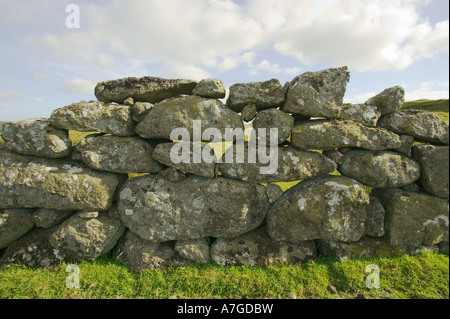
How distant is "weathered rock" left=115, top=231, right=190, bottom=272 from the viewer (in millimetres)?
5713

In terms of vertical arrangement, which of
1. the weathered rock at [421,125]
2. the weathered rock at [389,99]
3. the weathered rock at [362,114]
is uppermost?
the weathered rock at [389,99]

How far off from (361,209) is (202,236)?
14.4 ft

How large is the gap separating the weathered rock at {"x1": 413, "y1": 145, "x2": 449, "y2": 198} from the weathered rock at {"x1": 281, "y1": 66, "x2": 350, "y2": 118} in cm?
275

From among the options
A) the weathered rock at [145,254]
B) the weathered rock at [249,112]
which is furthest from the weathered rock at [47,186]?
the weathered rock at [249,112]

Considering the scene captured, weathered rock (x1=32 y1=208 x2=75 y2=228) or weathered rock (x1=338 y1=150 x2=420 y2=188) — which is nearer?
weathered rock (x1=338 y1=150 x2=420 y2=188)

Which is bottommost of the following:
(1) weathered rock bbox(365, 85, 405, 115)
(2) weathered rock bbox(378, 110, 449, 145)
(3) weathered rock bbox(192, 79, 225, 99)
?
(2) weathered rock bbox(378, 110, 449, 145)

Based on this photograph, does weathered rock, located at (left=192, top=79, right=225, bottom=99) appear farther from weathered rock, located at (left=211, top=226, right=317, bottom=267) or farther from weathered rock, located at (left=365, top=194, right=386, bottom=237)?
weathered rock, located at (left=365, top=194, right=386, bottom=237)

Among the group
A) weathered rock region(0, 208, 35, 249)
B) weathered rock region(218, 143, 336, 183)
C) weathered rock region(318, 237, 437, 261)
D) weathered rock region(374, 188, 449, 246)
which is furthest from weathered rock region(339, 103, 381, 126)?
weathered rock region(0, 208, 35, 249)

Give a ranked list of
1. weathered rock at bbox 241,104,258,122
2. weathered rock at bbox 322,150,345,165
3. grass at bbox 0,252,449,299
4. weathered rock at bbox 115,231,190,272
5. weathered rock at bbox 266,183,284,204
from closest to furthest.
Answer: grass at bbox 0,252,449,299
weathered rock at bbox 115,231,190,272
weathered rock at bbox 241,104,258,122
weathered rock at bbox 322,150,345,165
weathered rock at bbox 266,183,284,204

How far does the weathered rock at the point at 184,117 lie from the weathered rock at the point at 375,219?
4.53 meters

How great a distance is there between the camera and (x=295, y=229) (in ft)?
18.9

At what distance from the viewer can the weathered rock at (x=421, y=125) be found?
5.88 meters

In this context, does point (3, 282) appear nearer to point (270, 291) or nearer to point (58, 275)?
point (58, 275)

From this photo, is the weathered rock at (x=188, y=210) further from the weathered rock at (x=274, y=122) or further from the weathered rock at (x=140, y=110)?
the weathered rock at (x=140, y=110)
